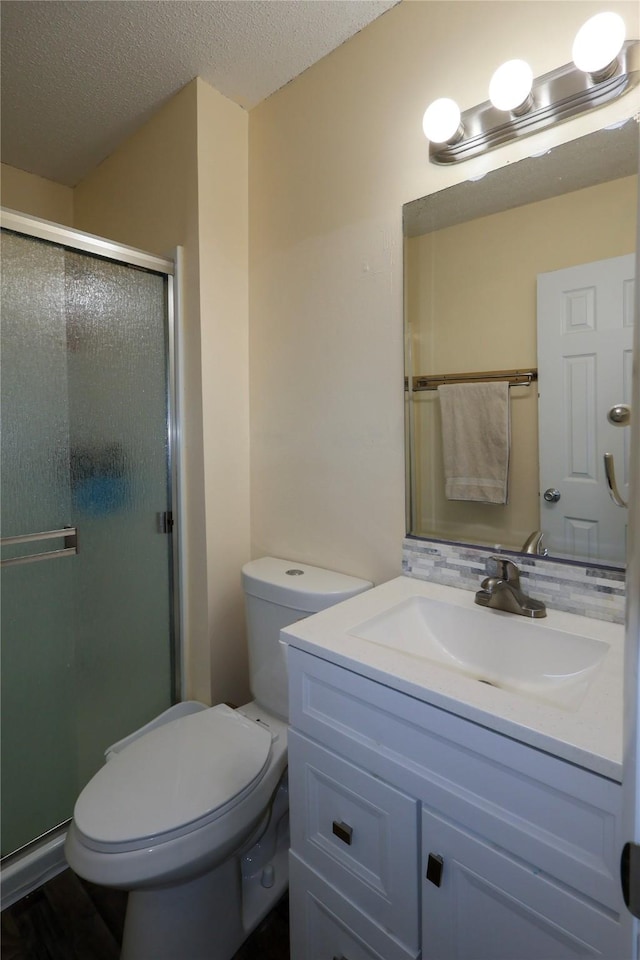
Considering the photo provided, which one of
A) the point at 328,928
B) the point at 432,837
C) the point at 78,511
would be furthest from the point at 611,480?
the point at 78,511

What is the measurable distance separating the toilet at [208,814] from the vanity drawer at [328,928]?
17cm

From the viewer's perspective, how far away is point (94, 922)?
1227mm

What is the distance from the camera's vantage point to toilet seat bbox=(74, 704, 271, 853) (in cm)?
97

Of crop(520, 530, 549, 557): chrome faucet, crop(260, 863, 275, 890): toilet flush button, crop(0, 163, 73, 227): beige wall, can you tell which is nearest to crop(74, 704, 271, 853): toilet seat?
crop(260, 863, 275, 890): toilet flush button

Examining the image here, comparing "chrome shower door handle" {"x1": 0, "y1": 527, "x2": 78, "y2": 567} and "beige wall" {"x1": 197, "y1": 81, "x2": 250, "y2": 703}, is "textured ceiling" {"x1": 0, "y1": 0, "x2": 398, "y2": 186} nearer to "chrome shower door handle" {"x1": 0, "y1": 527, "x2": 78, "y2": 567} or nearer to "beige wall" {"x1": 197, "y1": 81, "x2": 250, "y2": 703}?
"beige wall" {"x1": 197, "y1": 81, "x2": 250, "y2": 703}

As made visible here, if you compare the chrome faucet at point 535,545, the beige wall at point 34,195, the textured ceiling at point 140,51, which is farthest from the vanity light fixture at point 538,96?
the beige wall at point 34,195

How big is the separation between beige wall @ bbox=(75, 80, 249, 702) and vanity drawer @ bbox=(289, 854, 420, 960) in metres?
0.75

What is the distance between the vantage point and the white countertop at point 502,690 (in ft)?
2.02

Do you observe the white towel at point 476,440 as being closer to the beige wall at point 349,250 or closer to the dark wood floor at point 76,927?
the beige wall at point 349,250

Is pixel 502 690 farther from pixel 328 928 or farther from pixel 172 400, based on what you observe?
pixel 172 400

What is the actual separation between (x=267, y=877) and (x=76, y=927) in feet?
1.61

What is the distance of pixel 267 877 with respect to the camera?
1293 mm

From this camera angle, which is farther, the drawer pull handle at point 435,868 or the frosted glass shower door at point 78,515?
the frosted glass shower door at point 78,515

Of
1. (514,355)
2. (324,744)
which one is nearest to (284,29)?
(514,355)
